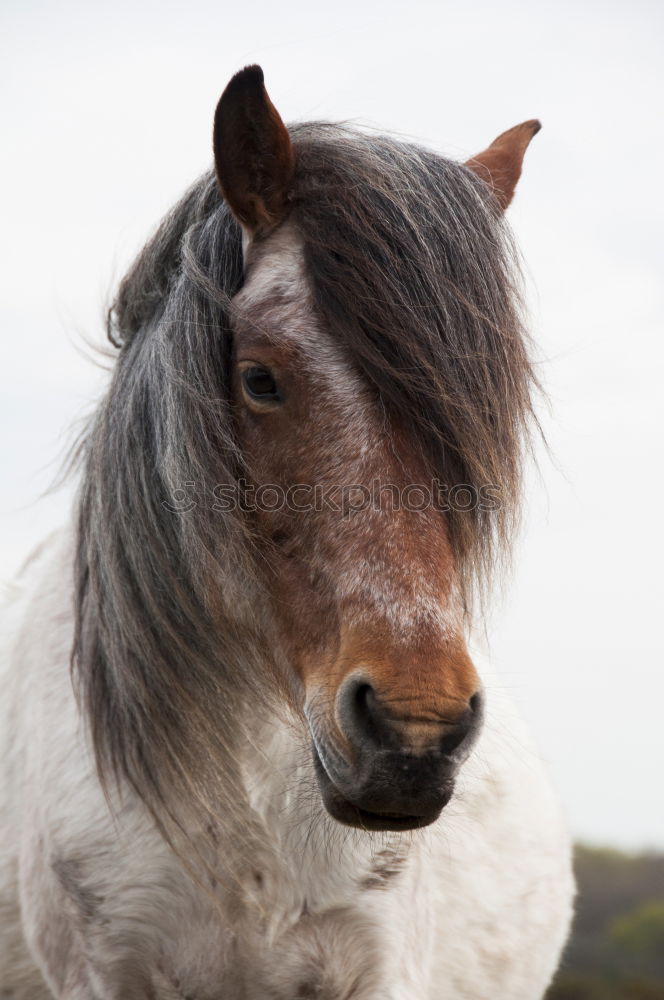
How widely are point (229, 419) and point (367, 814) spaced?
95 cm

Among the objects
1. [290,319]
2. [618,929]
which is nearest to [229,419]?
[290,319]

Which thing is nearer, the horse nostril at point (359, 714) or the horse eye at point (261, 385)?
the horse nostril at point (359, 714)

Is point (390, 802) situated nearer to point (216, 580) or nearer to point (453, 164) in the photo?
point (216, 580)

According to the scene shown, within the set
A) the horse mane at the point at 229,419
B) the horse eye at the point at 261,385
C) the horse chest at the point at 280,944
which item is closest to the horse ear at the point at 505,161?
the horse mane at the point at 229,419

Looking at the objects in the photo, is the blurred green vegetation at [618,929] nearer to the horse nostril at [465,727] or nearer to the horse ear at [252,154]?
the horse nostril at [465,727]

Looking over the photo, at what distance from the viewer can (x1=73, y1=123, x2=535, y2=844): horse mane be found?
2.22m

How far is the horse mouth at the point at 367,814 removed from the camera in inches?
74.9

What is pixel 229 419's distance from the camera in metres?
2.28

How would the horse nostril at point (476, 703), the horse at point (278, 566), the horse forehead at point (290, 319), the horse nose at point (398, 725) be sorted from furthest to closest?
the horse forehead at point (290, 319) < the horse at point (278, 566) < the horse nostril at point (476, 703) < the horse nose at point (398, 725)

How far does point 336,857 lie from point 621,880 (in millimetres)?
7481

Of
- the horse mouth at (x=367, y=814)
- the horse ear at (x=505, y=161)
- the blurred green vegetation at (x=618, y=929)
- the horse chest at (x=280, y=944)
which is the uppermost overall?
the horse ear at (x=505, y=161)

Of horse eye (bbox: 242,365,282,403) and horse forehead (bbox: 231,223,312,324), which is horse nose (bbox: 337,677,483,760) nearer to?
horse eye (bbox: 242,365,282,403)

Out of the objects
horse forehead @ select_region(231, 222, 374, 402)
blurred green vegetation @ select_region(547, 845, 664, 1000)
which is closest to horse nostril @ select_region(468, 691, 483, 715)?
horse forehead @ select_region(231, 222, 374, 402)

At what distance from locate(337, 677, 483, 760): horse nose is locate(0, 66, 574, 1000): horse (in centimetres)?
1
